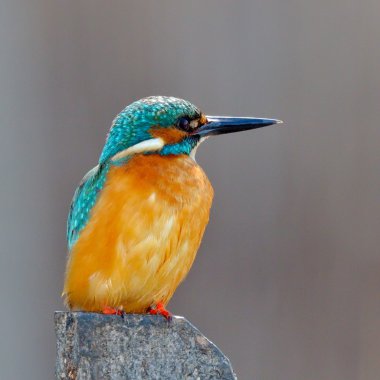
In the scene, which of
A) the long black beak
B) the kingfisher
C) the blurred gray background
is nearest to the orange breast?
the kingfisher

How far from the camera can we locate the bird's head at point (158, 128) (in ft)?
9.11

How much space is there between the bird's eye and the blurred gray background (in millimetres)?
1532

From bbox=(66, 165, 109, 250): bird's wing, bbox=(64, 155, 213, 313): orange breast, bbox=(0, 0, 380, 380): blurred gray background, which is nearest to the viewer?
bbox=(64, 155, 213, 313): orange breast

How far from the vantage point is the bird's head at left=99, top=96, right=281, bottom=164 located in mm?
2775

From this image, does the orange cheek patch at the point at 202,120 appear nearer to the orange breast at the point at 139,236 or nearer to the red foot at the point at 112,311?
the orange breast at the point at 139,236

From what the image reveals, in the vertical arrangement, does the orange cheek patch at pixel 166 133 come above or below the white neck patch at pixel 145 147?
above

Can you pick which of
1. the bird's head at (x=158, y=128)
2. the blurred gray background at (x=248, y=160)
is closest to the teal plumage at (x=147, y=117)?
the bird's head at (x=158, y=128)

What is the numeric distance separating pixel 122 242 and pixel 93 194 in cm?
21

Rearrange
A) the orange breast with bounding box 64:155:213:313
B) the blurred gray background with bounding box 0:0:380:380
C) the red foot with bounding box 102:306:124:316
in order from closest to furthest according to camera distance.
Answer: the red foot with bounding box 102:306:124:316, the orange breast with bounding box 64:155:213:313, the blurred gray background with bounding box 0:0:380:380

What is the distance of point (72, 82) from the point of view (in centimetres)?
462

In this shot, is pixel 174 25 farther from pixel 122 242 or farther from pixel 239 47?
pixel 122 242

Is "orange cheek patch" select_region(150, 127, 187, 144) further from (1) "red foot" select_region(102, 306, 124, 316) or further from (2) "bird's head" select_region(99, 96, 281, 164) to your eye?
(1) "red foot" select_region(102, 306, 124, 316)

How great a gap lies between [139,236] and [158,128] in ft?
1.12

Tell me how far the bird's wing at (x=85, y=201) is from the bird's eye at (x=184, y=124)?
218 millimetres
